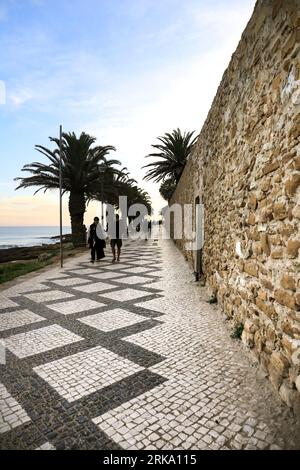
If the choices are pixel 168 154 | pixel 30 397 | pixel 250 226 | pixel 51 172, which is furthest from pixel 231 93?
pixel 168 154

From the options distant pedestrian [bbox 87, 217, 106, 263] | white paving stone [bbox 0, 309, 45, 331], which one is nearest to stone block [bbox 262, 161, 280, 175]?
white paving stone [bbox 0, 309, 45, 331]

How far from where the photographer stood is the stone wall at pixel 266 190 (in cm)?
192

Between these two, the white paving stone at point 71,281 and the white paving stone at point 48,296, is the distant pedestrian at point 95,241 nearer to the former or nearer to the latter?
the white paving stone at point 71,281

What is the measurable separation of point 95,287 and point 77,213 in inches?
382

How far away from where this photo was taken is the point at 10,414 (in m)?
1.96

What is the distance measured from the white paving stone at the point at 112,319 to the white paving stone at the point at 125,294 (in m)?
0.74

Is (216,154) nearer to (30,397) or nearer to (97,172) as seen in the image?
(30,397)

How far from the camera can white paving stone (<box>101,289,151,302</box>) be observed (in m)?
4.96

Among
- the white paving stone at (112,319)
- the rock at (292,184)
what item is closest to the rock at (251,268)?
the rock at (292,184)

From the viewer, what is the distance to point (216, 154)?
15.0 feet

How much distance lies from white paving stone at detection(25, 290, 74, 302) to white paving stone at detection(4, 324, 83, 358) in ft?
4.96

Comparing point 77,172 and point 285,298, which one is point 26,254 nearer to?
point 77,172

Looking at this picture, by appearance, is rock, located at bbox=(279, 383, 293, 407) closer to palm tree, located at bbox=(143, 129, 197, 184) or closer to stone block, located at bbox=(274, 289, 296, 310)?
stone block, located at bbox=(274, 289, 296, 310)

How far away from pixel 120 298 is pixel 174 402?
2.98m
